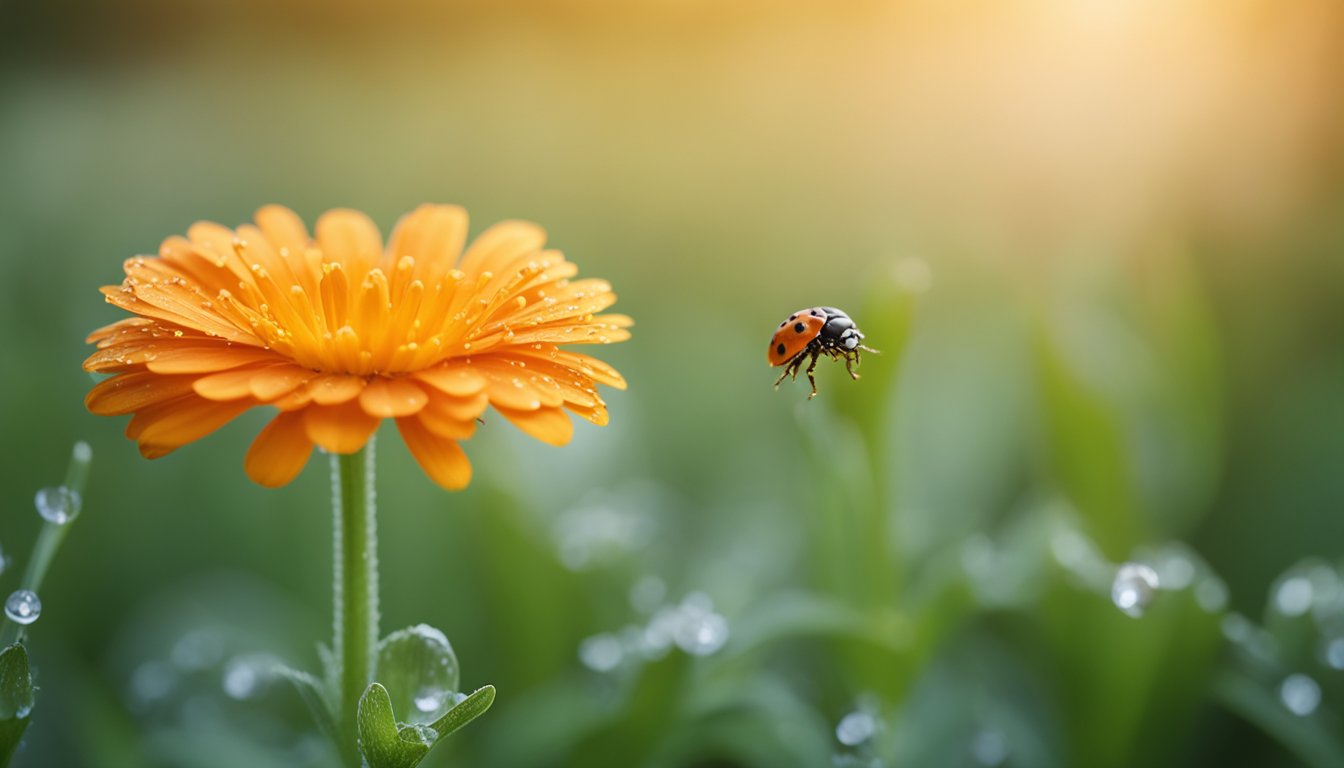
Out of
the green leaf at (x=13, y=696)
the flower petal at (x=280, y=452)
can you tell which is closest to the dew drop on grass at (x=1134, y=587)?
the flower petal at (x=280, y=452)

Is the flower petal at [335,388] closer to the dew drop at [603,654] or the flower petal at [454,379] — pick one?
the flower petal at [454,379]

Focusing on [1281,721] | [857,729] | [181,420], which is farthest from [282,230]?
[1281,721]

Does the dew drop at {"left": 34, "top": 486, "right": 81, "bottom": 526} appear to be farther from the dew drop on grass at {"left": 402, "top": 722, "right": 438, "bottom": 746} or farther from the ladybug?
the ladybug

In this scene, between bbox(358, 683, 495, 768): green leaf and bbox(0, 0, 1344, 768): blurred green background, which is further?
bbox(0, 0, 1344, 768): blurred green background

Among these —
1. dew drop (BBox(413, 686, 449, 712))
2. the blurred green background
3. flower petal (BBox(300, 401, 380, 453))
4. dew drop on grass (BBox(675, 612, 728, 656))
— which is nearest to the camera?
flower petal (BBox(300, 401, 380, 453))

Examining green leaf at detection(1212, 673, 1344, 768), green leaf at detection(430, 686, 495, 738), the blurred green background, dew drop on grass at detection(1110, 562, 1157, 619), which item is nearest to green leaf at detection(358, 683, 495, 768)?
green leaf at detection(430, 686, 495, 738)

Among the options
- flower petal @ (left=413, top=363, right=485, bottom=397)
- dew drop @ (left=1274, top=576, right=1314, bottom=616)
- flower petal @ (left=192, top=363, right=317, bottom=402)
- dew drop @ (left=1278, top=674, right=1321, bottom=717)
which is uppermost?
dew drop @ (left=1274, top=576, right=1314, bottom=616)

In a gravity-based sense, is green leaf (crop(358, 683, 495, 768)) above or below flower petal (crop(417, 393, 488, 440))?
below

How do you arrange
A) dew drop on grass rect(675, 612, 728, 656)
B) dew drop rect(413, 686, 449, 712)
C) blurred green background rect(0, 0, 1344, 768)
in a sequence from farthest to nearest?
blurred green background rect(0, 0, 1344, 768)
dew drop on grass rect(675, 612, 728, 656)
dew drop rect(413, 686, 449, 712)
